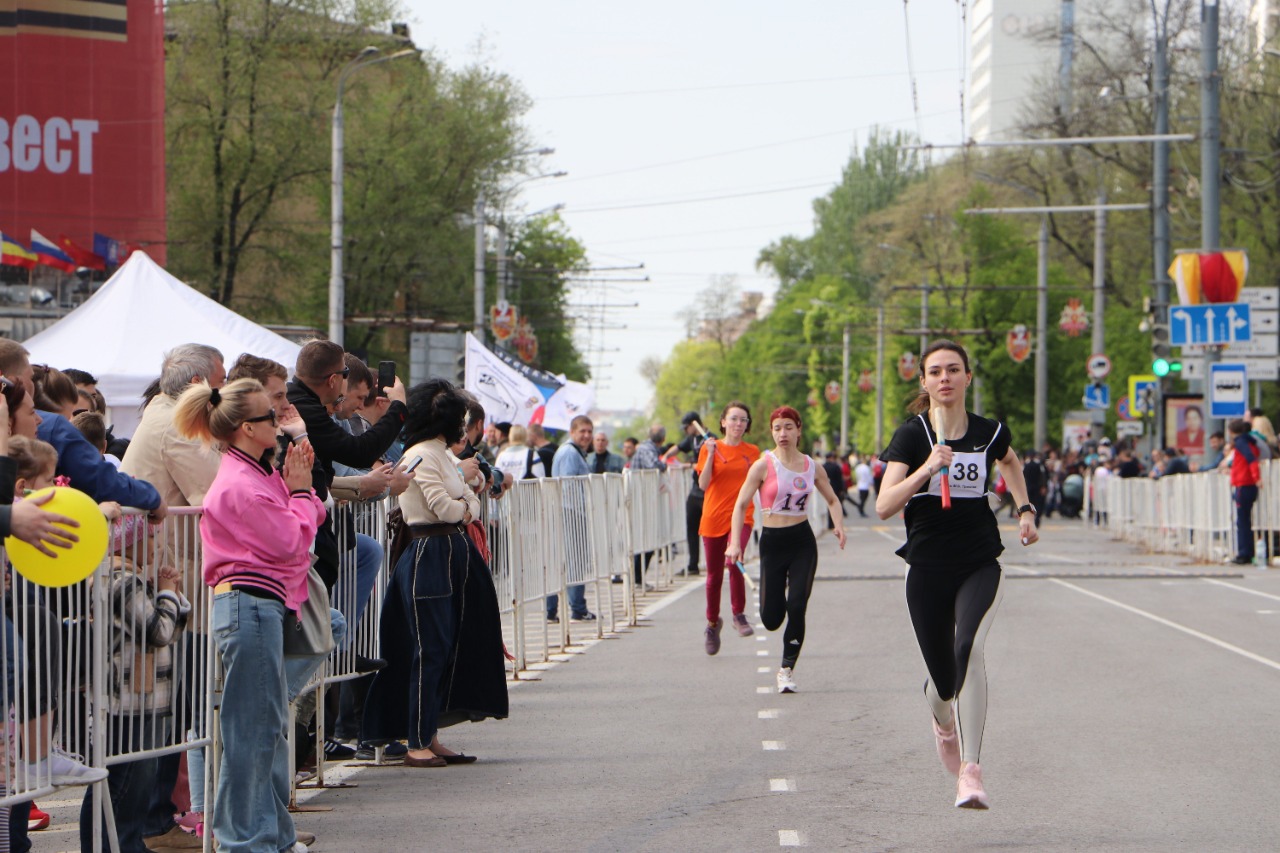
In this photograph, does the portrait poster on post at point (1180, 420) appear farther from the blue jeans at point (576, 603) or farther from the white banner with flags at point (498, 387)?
the blue jeans at point (576, 603)

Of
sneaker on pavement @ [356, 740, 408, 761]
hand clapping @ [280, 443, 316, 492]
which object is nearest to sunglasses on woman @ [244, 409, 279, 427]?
hand clapping @ [280, 443, 316, 492]

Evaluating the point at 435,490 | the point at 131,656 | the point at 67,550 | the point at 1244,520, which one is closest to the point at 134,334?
the point at 435,490

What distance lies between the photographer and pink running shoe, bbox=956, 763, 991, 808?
739cm

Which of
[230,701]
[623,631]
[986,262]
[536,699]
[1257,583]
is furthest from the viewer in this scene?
[986,262]

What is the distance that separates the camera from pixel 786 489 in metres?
12.7

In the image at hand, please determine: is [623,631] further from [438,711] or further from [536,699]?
[438,711]

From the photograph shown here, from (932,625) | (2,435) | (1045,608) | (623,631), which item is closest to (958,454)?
(932,625)

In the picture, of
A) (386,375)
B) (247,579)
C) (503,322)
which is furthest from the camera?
(503,322)

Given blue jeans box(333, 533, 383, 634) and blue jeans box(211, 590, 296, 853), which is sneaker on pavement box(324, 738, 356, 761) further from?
blue jeans box(211, 590, 296, 853)

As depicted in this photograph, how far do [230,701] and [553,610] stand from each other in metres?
11.5

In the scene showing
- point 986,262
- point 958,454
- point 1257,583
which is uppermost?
point 986,262

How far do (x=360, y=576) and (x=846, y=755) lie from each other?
2537mm

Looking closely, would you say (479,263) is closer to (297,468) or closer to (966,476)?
(966,476)

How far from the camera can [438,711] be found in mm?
9523
